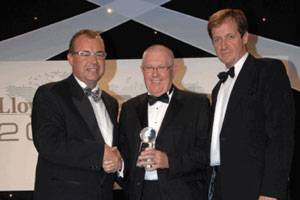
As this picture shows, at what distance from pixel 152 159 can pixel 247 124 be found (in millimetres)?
636

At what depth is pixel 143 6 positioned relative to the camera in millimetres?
5062

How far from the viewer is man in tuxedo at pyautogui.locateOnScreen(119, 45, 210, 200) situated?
10.6 feet

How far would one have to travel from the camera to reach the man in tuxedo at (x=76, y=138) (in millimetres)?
3062

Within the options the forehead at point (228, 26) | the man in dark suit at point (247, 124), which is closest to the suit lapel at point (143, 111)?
the man in dark suit at point (247, 124)

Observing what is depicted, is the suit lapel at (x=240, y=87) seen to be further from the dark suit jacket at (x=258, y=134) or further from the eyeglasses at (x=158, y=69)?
the eyeglasses at (x=158, y=69)

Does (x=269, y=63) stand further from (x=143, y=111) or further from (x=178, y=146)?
(x=143, y=111)

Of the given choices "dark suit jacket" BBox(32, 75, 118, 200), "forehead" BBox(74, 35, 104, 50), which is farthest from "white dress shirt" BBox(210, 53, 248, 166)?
"forehead" BBox(74, 35, 104, 50)

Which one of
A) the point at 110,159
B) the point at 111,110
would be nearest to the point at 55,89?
the point at 111,110

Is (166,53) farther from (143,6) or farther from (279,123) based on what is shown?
(143,6)

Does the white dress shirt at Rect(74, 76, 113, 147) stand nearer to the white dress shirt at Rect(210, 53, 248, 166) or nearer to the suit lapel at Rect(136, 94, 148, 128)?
the suit lapel at Rect(136, 94, 148, 128)

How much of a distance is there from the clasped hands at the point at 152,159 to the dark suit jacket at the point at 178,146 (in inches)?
2.2

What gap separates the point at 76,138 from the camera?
10.3ft

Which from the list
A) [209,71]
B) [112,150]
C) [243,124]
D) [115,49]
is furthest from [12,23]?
[243,124]

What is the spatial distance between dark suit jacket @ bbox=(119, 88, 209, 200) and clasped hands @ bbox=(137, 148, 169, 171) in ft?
0.18
